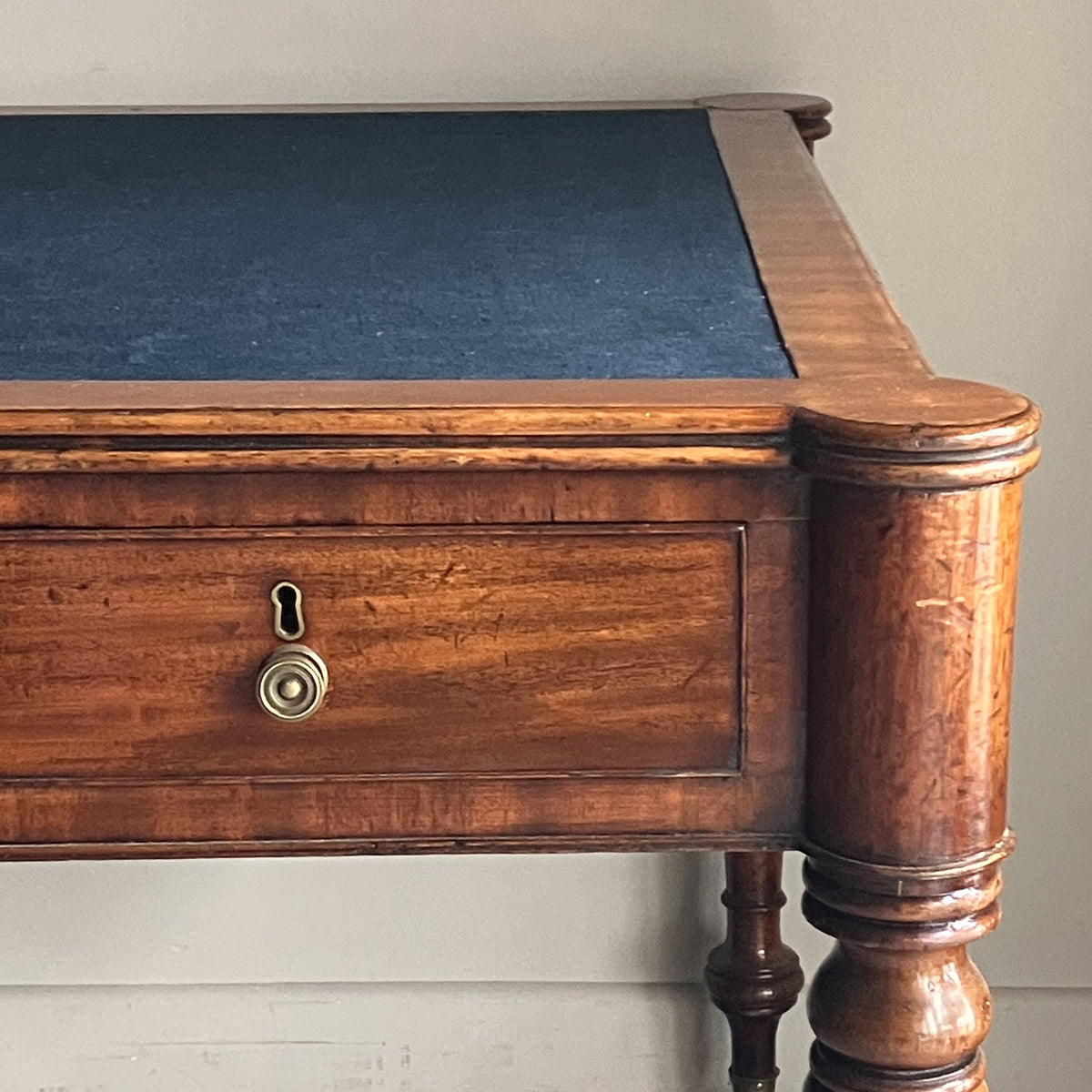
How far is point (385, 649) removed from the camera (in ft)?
1.95

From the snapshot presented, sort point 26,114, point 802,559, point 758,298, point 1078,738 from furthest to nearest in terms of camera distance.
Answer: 1. point 1078,738
2. point 26,114
3. point 758,298
4. point 802,559

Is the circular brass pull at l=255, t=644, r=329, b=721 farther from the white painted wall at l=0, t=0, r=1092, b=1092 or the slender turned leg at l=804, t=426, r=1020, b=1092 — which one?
the white painted wall at l=0, t=0, r=1092, b=1092

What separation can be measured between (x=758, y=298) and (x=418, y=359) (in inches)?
6.0

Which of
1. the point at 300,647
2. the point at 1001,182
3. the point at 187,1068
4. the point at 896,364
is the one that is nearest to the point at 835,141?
the point at 1001,182

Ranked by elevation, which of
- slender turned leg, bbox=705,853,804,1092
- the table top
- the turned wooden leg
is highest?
the table top

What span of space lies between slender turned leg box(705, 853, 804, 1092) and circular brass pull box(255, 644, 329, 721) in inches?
25.1

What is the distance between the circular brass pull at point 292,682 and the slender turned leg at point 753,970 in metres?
A: 0.64

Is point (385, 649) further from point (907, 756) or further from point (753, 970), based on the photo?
point (753, 970)

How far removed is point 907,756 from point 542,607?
13 cm

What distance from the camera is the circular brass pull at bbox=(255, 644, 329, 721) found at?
0.59 metres

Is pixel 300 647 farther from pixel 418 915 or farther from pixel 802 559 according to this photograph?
pixel 418 915

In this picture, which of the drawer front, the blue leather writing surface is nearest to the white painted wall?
the blue leather writing surface

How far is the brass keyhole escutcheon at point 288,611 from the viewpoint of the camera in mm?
588

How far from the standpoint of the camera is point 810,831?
602 millimetres
